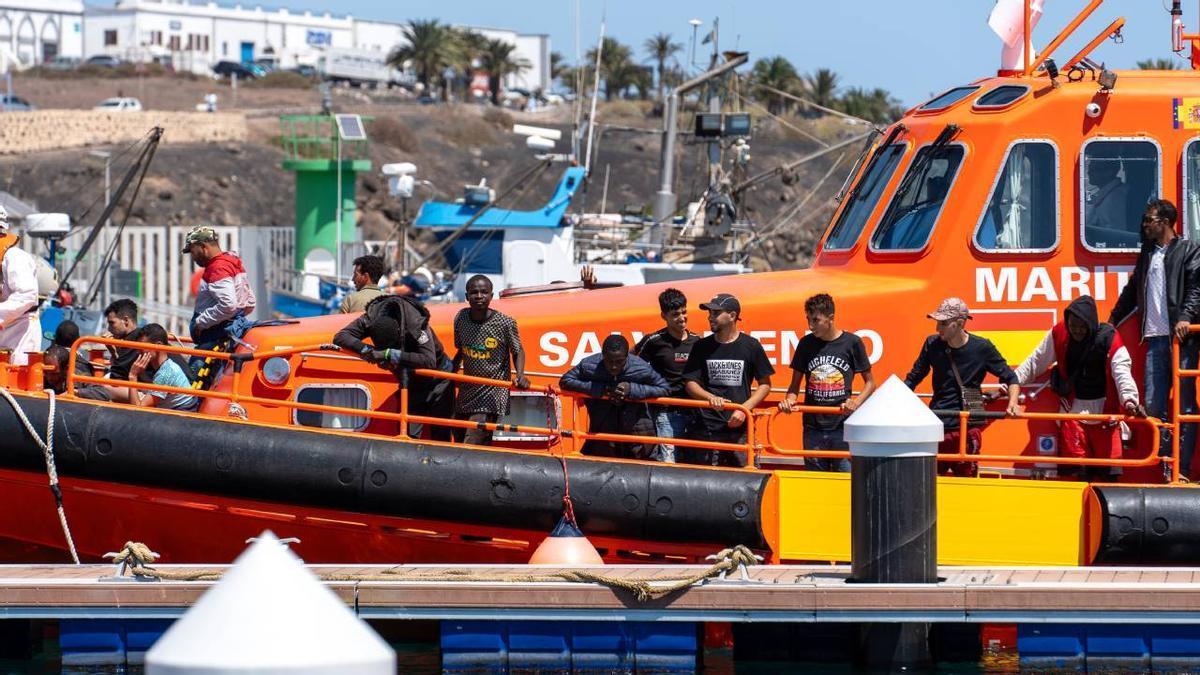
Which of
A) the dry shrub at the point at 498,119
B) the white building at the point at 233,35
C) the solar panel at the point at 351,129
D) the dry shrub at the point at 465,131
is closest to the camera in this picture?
the solar panel at the point at 351,129

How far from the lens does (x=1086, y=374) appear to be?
847 cm

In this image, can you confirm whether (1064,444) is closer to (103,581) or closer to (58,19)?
(103,581)

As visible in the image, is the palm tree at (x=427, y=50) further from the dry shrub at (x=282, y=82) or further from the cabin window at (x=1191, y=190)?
the cabin window at (x=1191, y=190)

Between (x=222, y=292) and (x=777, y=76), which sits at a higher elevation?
(x=777, y=76)

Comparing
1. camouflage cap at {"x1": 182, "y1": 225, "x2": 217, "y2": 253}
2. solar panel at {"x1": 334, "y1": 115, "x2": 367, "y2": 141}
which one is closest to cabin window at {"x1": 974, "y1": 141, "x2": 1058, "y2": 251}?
camouflage cap at {"x1": 182, "y1": 225, "x2": 217, "y2": 253}

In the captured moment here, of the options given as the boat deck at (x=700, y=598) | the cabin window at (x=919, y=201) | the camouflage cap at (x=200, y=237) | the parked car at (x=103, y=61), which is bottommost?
the boat deck at (x=700, y=598)

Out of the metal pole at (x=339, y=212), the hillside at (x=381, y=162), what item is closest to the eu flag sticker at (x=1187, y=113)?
the metal pole at (x=339, y=212)

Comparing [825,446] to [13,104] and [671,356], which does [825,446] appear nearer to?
[671,356]

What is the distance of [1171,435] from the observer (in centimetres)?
839

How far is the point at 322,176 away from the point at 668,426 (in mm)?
22988

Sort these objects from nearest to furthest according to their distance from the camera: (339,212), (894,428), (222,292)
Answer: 1. (894,428)
2. (222,292)
3. (339,212)

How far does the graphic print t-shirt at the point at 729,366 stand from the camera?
8609mm

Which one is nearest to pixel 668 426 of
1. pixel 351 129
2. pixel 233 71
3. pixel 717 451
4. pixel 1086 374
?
pixel 717 451

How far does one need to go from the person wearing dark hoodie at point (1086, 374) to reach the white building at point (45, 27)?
375 feet
